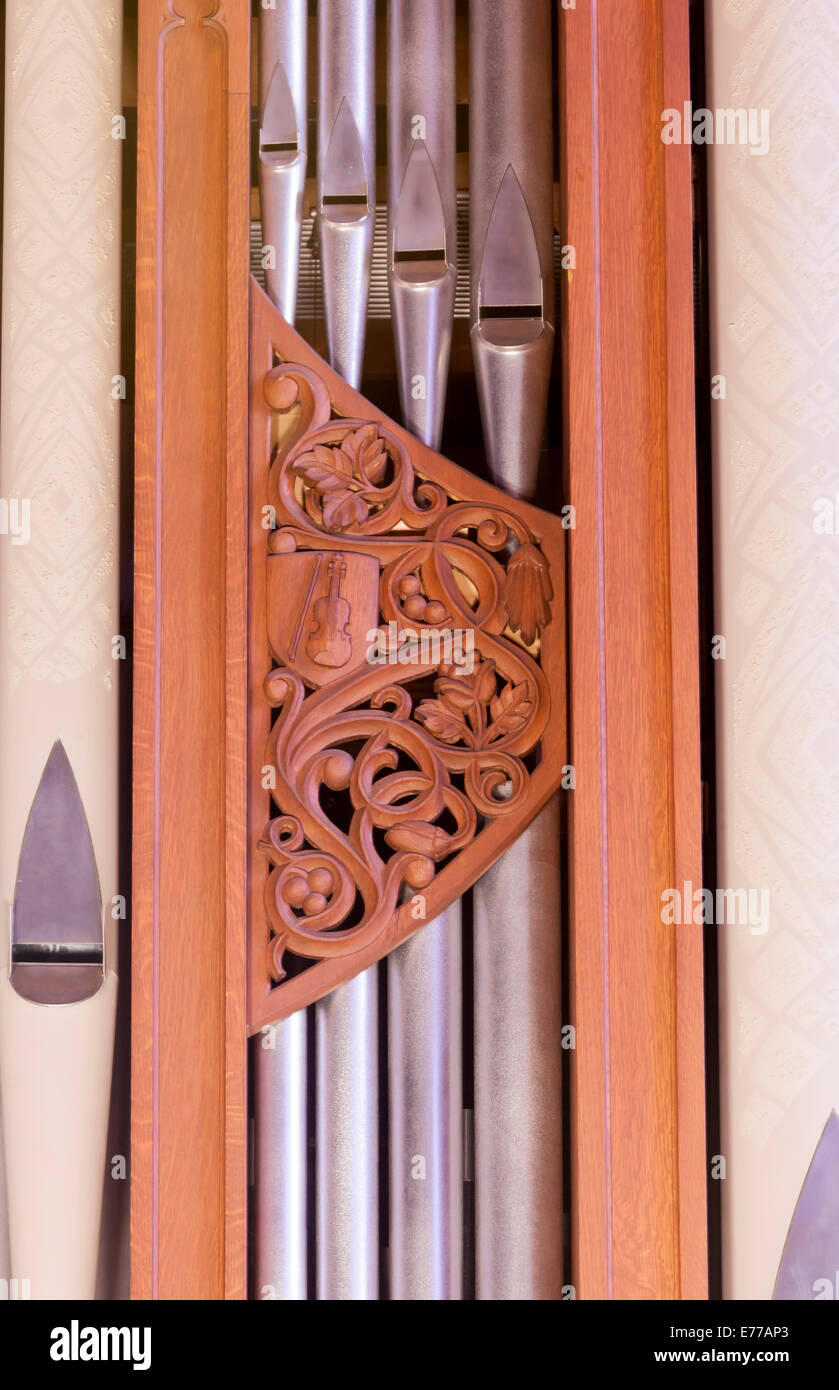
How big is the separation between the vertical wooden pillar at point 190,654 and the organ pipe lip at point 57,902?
94 mm

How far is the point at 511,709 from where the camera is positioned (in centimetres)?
174

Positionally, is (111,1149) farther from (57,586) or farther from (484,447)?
(484,447)

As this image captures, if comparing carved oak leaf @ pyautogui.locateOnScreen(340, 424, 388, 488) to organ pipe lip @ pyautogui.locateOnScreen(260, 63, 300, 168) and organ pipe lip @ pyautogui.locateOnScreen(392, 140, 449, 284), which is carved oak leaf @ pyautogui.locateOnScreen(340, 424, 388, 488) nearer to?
organ pipe lip @ pyautogui.locateOnScreen(392, 140, 449, 284)

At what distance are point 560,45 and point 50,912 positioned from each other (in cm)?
152

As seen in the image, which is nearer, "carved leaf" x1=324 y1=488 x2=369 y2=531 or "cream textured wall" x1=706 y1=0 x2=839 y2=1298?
"cream textured wall" x1=706 y1=0 x2=839 y2=1298

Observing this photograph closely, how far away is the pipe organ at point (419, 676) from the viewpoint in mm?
1683

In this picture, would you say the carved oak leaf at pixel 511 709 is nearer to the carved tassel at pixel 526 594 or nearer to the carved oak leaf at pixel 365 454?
the carved tassel at pixel 526 594

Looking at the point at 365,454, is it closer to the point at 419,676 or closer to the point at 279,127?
the point at 419,676

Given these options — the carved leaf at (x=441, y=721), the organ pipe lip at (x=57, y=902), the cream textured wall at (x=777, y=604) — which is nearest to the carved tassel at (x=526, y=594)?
the carved leaf at (x=441, y=721)

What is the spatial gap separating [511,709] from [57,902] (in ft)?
2.36

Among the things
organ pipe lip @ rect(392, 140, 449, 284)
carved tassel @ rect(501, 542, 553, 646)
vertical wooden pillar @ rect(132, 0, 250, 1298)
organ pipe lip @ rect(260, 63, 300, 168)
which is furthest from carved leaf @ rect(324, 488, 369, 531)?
organ pipe lip @ rect(260, 63, 300, 168)

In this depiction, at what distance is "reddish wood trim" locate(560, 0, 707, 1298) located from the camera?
5.49ft

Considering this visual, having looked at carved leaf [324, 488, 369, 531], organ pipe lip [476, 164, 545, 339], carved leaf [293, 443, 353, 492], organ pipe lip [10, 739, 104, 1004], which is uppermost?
organ pipe lip [476, 164, 545, 339]

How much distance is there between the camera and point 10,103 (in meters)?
1.86
